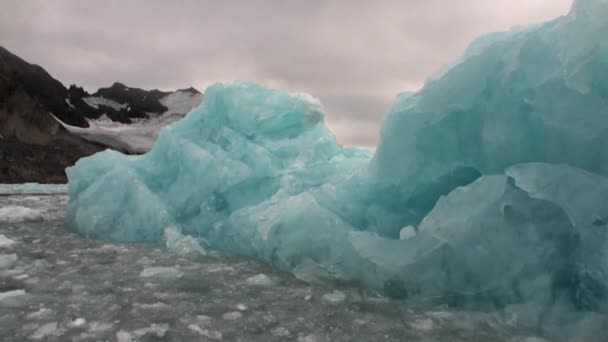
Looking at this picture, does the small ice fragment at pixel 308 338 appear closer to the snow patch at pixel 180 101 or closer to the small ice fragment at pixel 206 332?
the small ice fragment at pixel 206 332

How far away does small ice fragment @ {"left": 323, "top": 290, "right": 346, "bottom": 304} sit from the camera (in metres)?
3.26

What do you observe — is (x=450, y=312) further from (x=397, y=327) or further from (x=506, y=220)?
(x=506, y=220)

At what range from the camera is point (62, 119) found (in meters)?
38.4

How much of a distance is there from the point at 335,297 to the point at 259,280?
2.44 ft

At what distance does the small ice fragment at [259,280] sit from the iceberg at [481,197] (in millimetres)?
325

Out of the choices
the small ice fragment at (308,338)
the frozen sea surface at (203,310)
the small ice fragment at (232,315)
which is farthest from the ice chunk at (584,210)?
the small ice fragment at (232,315)

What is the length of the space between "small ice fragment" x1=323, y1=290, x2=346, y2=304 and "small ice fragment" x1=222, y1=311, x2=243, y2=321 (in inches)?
27.1

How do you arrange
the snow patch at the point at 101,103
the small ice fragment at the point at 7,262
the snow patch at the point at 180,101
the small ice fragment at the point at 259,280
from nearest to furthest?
the small ice fragment at the point at 259,280
the small ice fragment at the point at 7,262
the snow patch at the point at 101,103
the snow patch at the point at 180,101

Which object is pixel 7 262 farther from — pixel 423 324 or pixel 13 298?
pixel 423 324

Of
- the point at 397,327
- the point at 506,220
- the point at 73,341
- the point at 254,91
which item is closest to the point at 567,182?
the point at 506,220

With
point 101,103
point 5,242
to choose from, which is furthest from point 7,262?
point 101,103

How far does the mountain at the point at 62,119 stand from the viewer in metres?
27.7

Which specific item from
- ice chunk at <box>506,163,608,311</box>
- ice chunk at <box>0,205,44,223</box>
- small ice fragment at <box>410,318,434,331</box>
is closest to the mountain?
ice chunk at <box>0,205,44,223</box>

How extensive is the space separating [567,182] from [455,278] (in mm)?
1016
